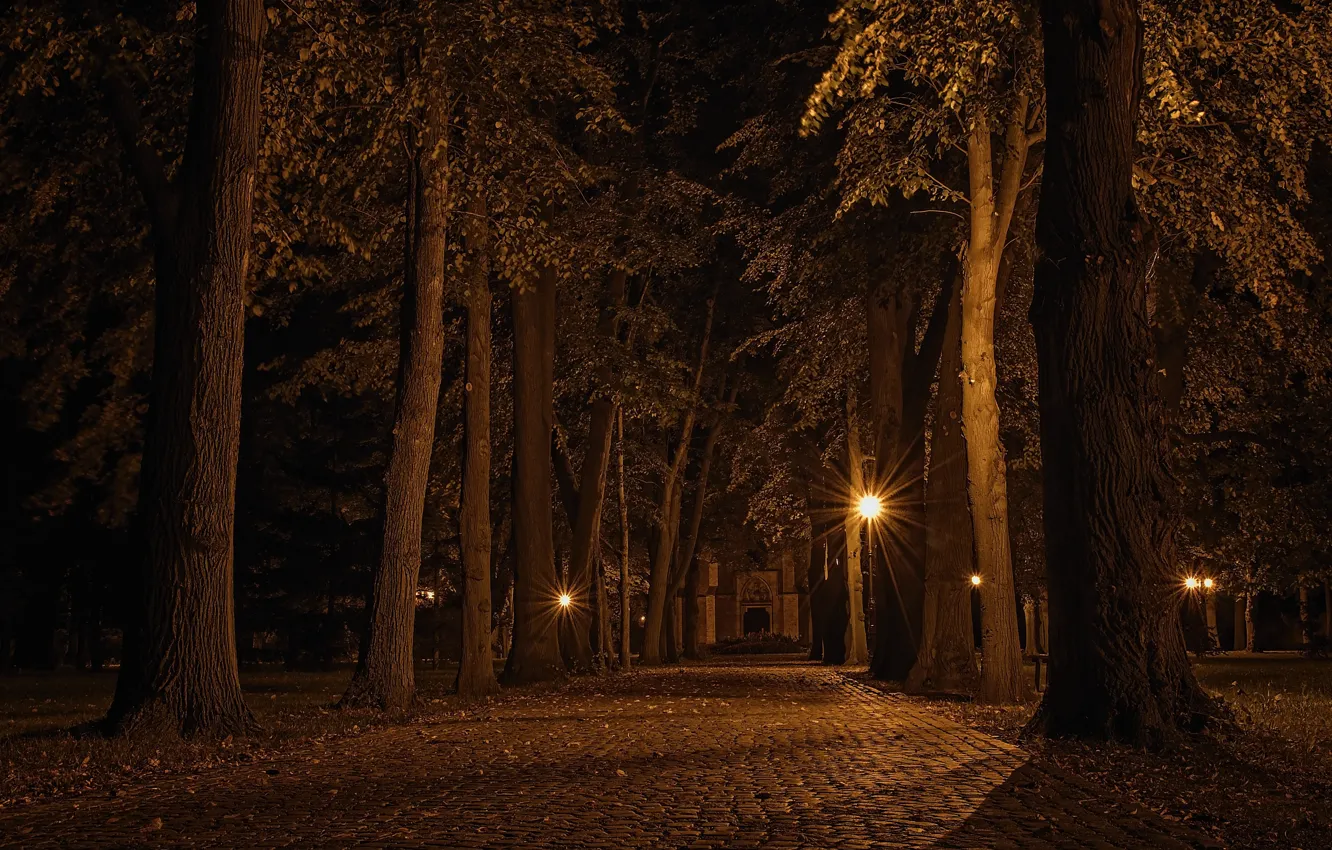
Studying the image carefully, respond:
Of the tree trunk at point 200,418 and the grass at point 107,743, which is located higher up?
the tree trunk at point 200,418

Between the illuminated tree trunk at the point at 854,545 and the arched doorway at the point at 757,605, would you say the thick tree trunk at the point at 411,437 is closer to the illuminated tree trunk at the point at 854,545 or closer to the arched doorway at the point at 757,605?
the illuminated tree trunk at the point at 854,545

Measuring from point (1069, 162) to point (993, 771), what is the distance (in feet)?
16.5

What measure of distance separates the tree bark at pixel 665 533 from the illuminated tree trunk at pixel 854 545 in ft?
17.5

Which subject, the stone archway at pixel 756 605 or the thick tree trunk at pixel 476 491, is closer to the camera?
the thick tree trunk at pixel 476 491

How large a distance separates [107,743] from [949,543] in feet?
43.4

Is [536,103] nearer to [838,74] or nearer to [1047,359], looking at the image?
[838,74]

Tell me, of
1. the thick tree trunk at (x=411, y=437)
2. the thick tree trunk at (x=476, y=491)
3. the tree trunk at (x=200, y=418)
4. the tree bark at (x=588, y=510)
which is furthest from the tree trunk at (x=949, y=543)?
the tree trunk at (x=200, y=418)

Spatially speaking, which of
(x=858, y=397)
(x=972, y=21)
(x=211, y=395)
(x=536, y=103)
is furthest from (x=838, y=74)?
(x=858, y=397)

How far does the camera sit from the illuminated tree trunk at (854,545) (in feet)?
117

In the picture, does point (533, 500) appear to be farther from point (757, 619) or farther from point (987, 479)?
point (757, 619)

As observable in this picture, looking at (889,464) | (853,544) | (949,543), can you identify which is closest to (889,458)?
(889,464)

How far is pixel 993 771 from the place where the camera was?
400 inches

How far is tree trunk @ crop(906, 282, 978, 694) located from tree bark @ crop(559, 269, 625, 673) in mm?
11278

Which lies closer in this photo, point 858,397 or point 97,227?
point 97,227
